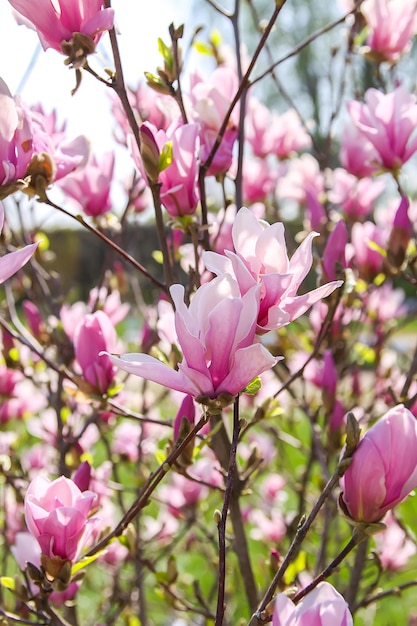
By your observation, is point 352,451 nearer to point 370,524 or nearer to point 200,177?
point 370,524

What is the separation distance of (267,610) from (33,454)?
153 cm

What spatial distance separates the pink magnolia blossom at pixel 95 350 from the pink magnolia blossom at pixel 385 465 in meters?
0.44

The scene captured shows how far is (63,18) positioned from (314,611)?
67 cm

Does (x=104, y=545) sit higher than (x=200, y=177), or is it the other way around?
(x=200, y=177)

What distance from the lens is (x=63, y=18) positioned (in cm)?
78

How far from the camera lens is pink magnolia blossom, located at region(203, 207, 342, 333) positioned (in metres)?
0.63

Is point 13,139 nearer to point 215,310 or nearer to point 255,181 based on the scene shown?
point 215,310

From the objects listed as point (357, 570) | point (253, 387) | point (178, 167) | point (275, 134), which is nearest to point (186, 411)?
point (253, 387)

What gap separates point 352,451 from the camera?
658 mm

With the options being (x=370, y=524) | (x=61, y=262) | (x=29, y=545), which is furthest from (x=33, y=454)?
(x=61, y=262)

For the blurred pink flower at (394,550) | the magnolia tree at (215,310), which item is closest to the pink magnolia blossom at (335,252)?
the magnolia tree at (215,310)

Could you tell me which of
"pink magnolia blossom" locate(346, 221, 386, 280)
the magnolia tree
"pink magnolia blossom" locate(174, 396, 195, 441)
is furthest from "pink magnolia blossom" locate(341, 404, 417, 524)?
"pink magnolia blossom" locate(346, 221, 386, 280)

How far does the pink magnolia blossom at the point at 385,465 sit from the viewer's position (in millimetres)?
633

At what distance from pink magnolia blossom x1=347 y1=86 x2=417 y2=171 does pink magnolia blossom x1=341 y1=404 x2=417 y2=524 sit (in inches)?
22.1
